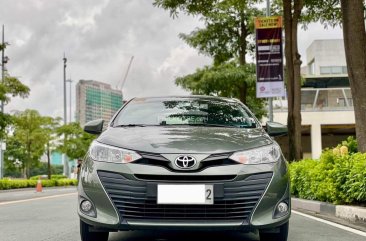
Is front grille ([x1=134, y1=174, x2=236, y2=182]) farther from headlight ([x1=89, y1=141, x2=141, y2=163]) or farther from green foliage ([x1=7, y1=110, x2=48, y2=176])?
green foliage ([x1=7, y1=110, x2=48, y2=176])

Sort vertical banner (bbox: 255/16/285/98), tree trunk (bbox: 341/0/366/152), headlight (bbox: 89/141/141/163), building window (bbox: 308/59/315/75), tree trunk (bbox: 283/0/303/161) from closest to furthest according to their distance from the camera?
headlight (bbox: 89/141/141/163)
tree trunk (bbox: 341/0/366/152)
tree trunk (bbox: 283/0/303/161)
vertical banner (bbox: 255/16/285/98)
building window (bbox: 308/59/315/75)

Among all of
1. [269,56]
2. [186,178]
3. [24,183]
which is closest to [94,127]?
[186,178]

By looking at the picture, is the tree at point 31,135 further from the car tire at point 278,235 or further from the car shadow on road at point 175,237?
the car tire at point 278,235

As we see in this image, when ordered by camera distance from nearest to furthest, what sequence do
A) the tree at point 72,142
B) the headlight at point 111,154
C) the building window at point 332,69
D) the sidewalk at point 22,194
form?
the headlight at point 111,154, the sidewalk at point 22,194, the tree at point 72,142, the building window at point 332,69

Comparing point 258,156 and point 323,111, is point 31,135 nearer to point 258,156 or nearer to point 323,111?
point 323,111

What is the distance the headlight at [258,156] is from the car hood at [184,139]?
52 millimetres

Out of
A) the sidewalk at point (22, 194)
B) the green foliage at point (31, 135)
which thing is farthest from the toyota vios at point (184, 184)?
the green foliage at point (31, 135)

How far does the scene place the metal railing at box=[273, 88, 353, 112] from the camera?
43.3 m

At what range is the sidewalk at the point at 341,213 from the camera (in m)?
7.03

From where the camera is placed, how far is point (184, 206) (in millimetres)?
4105

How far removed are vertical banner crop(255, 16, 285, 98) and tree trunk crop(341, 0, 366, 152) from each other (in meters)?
6.05

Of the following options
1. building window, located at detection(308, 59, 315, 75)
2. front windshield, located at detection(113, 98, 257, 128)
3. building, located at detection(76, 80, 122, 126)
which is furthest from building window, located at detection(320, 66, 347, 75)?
front windshield, located at detection(113, 98, 257, 128)

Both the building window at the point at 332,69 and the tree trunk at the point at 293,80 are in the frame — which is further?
the building window at the point at 332,69

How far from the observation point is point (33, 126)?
46.2 metres
